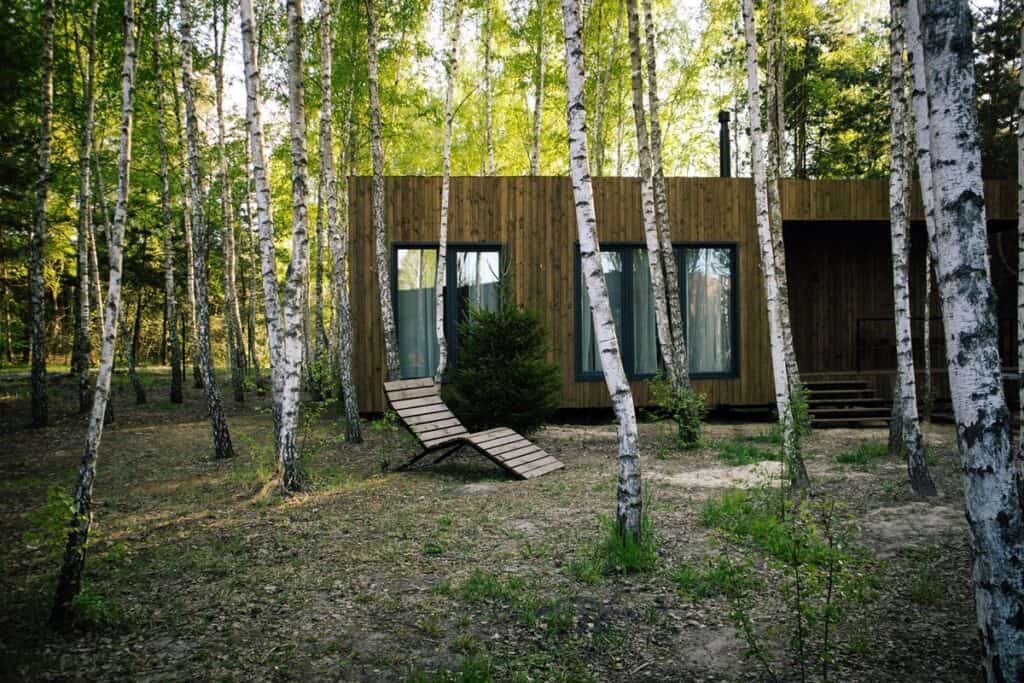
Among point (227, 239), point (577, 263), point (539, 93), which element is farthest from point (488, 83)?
point (227, 239)

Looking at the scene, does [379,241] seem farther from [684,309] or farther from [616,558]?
[616,558]

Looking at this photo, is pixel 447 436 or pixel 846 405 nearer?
pixel 447 436

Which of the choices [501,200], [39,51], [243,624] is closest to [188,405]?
[39,51]

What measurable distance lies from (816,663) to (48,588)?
363cm

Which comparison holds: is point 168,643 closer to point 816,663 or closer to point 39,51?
point 816,663

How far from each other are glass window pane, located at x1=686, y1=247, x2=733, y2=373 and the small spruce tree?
3.28 meters

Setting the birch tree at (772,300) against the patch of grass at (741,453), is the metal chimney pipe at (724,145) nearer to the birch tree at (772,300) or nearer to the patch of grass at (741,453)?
the patch of grass at (741,453)

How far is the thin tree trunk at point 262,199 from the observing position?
5223 millimetres

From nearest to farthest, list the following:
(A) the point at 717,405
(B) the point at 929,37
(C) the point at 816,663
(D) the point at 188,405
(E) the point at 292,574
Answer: (B) the point at 929,37 → (C) the point at 816,663 → (E) the point at 292,574 → (A) the point at 717,405 → (D) the point at 188,405

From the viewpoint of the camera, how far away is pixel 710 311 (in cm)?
1016

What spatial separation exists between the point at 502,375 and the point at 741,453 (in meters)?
2.59

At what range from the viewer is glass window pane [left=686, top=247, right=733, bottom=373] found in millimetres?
10117

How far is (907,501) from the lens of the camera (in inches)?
199

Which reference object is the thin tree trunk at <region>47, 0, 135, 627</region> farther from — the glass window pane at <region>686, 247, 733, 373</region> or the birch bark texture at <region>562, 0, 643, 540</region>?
the glass window pane at <region>686, 247, 733, 373</region>
